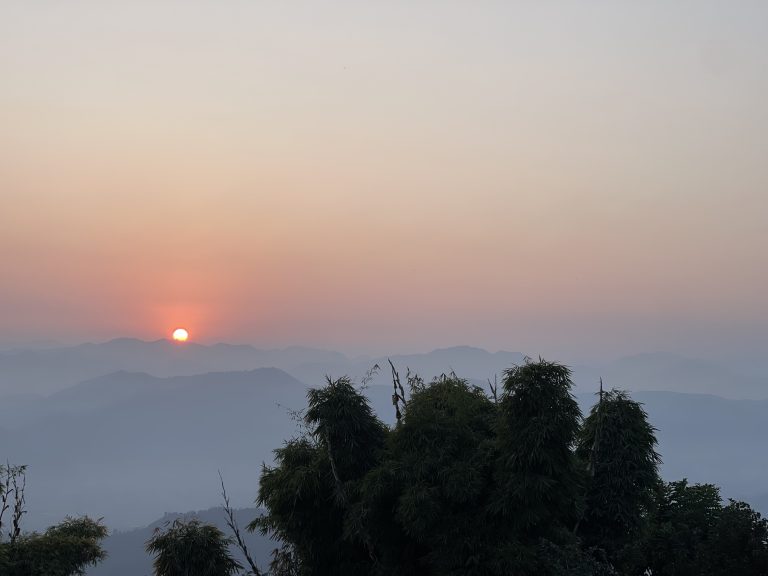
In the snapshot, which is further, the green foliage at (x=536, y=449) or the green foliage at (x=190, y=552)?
the green foliage at (x=190, y=552)

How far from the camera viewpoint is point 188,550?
31375mm

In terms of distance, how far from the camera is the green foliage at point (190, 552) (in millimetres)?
31359

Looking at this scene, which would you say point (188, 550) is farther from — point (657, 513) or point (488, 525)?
point (657, 513)

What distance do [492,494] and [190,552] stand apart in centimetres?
1394

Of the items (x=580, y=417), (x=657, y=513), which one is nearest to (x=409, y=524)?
(x=580, y=417)

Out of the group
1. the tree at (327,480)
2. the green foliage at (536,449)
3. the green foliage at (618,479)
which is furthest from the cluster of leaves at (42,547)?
the green foliage at (618,479)

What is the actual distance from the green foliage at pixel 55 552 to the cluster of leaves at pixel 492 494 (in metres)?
7.92

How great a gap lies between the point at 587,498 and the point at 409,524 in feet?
29.9

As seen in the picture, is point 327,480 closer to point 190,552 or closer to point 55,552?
Answer: point 190,552

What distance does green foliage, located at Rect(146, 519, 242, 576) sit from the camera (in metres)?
31.4

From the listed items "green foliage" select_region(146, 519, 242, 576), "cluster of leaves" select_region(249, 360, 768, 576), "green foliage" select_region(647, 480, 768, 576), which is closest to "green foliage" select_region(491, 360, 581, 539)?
"cluster of leaves" select_region(249, 360, 768, 576)

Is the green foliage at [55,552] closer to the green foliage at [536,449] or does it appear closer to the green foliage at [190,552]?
the green foliage at [190,552]

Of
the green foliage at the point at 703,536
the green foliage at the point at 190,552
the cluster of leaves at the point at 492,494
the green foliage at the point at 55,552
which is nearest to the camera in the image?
the green foliage at the point at 703,536

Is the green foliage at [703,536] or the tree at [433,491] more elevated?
the tree at [433,491]
